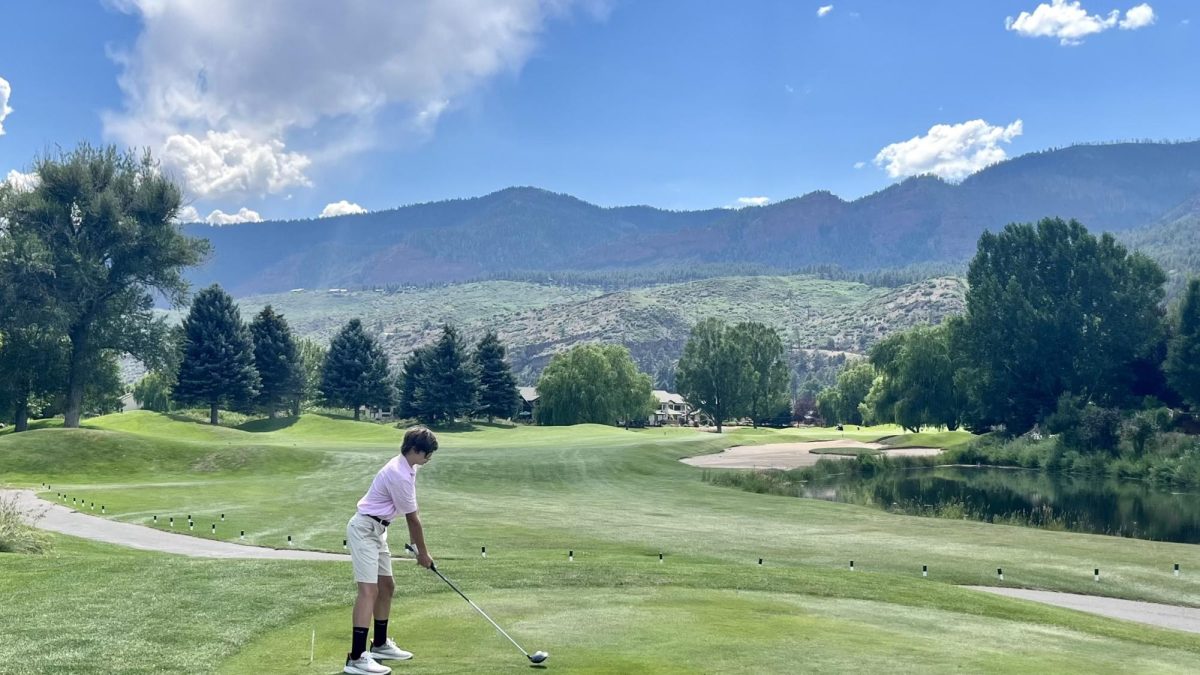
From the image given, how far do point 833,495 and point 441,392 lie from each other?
182 ft

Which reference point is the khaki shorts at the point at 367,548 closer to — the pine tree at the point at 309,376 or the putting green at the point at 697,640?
the putting green at the point at 697,640

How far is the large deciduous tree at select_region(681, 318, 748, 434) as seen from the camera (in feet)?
362

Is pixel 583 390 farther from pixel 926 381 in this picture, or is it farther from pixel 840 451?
pixel 926 381

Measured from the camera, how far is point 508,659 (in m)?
9.34

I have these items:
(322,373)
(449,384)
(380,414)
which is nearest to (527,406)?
(380,414)

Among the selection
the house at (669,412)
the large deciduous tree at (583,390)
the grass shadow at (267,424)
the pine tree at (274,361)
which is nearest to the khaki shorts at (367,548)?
the grass shadow at (267,424)

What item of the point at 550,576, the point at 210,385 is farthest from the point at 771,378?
the point at 550,576

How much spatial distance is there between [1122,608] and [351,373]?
294ft

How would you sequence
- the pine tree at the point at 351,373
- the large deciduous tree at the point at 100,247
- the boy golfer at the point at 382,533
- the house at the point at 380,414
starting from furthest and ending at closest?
the house at the point at 380,414 < the pine tree at the point at 351,373 < the large deciduous tree at the point at 100,247 < the boy golfer at the point at 382,533

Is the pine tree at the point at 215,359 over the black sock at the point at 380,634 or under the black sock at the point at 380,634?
over

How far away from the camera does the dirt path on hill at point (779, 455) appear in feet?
195

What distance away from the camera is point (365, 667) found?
8727mm

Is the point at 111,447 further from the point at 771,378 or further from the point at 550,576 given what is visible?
the point at 771,378

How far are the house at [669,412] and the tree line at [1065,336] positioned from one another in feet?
273
